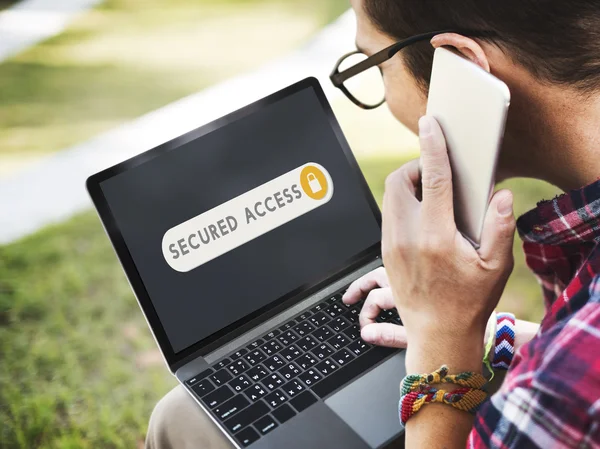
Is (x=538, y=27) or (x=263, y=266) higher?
(x=538, y=27)

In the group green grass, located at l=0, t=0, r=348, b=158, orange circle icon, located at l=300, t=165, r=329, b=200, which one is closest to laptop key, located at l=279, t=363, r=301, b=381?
orange circle icon, located at l=300, t=165, r=329, b=200

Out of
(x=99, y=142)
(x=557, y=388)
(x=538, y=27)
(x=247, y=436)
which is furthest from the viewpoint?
(x=99, y=142)

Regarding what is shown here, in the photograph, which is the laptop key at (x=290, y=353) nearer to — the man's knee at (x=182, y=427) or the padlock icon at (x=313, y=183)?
the man's knee at (x=182, y=427)

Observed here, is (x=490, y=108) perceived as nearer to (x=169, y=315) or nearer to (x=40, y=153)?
(x=169, y=315)

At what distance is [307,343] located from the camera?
1.09 metres

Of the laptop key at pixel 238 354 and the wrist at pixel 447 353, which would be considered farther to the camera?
the laptop key at pixel 238 354

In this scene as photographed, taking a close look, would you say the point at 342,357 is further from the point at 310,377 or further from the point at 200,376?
the point at 200,376

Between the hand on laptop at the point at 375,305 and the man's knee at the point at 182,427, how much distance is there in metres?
0.27

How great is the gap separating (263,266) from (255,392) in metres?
0.22

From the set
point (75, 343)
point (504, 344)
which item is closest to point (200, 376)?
point (504, 344)

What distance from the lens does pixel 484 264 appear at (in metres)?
0.92

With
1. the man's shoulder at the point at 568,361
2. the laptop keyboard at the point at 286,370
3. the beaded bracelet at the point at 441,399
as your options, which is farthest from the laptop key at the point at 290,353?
the man's shoulder at the point at 568,361

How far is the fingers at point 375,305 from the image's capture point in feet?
3.65

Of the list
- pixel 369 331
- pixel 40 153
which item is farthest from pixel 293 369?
pixel 40 153
